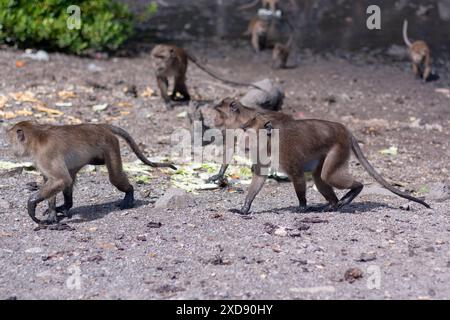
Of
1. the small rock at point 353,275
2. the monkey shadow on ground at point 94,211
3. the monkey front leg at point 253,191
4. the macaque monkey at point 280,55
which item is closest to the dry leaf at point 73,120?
the monkey shadow on ground at point 94,211

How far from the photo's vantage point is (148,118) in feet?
39.8

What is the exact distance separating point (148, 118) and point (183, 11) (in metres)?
8.39

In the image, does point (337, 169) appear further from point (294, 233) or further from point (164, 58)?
point (164, 58)

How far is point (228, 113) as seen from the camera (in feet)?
28.9

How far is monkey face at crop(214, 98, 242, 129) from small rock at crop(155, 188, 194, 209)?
927 mm

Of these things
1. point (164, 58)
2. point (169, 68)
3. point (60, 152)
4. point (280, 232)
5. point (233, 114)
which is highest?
point (233, 114)

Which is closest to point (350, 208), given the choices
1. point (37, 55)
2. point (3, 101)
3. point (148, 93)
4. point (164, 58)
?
point (164, 58)

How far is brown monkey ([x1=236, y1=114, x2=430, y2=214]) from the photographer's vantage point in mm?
8055

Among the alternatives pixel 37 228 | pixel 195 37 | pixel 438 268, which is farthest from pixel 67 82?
pixel 438 268

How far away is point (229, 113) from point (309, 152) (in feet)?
3.62

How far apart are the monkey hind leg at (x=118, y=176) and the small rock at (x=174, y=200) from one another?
0.28 meters

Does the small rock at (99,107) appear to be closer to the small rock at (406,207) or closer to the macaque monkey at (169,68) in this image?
the macaque monkey at (169,68)

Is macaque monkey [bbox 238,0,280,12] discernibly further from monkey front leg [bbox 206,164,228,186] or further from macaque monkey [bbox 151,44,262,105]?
monkey front leg [bbox 206,164,228,186]

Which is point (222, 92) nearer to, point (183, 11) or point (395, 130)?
point (395, 130)
